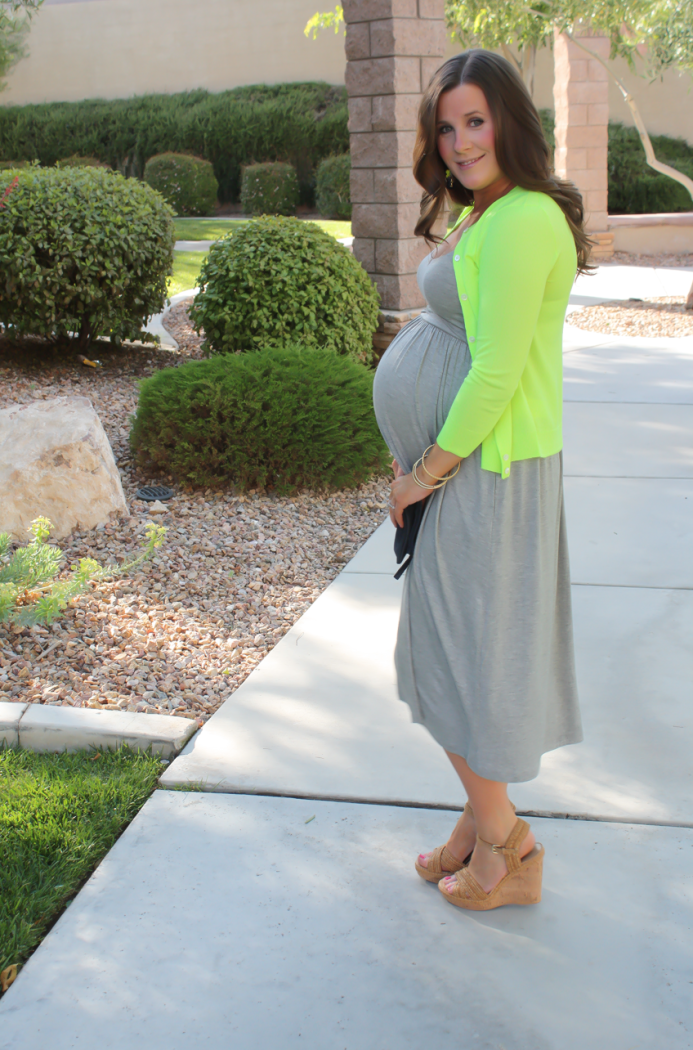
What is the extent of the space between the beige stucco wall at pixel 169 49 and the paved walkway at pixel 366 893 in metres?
21.0

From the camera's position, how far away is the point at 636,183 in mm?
17906

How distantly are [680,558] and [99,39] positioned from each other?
26141 millimetres

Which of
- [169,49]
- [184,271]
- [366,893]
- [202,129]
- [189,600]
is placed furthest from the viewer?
[169,49]

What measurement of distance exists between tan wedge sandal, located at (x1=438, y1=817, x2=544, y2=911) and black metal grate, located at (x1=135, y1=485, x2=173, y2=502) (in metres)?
3.13

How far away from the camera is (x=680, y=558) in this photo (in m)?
4.07

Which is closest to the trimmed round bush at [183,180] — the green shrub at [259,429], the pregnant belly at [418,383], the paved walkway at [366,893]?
the green shrub at [259,429]

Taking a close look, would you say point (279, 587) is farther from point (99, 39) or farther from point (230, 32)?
point (99, 39)

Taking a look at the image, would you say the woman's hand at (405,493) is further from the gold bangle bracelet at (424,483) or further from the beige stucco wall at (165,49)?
the beige stucco wall at (165,49)

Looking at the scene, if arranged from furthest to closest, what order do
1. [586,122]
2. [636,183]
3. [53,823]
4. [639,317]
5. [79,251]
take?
[636,183] → [586,122] → [639,317] → [79,251] → [53,823]

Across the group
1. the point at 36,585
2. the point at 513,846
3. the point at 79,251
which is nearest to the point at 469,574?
the point at 513,846

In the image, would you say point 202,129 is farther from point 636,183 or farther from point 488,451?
point 488,451

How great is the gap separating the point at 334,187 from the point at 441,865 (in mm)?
18094

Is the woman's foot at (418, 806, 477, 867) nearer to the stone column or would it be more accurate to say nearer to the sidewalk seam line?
the sidewalk seam line

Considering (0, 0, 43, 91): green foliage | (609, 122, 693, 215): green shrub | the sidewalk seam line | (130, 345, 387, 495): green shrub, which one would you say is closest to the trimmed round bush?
(0, 0, 43, 91): green foliage
